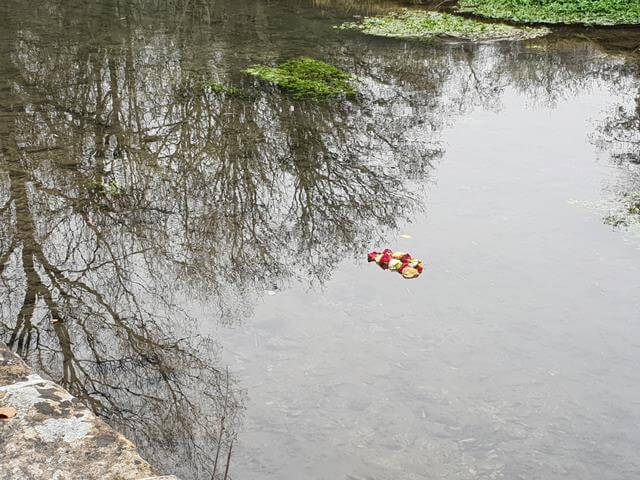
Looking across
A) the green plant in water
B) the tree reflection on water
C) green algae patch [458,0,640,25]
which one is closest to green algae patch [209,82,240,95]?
the green plant in water

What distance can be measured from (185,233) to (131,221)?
514 millimetres

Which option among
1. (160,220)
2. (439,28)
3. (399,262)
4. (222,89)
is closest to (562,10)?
(439,28)

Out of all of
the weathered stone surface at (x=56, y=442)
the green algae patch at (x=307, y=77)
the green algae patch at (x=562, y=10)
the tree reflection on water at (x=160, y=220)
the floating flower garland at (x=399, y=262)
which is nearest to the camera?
the weathered stone surface at (x=56, y=442)

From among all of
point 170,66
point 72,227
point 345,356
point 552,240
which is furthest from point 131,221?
point 170,66

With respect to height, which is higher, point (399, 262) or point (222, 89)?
point (222, 89)

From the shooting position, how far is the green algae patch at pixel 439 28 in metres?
12.4

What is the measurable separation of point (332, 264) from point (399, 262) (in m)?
0.50

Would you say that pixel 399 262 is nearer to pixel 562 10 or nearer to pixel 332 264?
pixel 332 264

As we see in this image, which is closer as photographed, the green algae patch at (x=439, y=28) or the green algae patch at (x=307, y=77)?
the green algae patch at (x=307, y=77)

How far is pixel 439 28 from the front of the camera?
42.0ft

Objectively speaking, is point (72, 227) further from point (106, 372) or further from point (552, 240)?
point (552, 240)

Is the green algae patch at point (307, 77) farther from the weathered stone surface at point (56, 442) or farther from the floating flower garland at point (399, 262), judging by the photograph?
the weathered stone surface at point (56, 442)

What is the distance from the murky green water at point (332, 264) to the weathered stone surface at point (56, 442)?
54 cm

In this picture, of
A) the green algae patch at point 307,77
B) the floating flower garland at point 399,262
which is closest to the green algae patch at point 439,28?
the green algae patch at point 307,77
